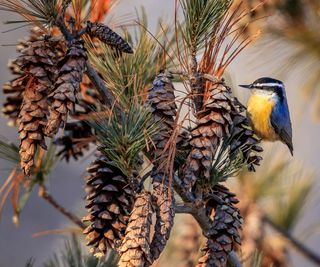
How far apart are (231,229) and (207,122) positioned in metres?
0.14

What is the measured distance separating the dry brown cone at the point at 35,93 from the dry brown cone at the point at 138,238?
123 millimetres

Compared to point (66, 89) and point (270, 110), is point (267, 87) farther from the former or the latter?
point (66, 89)

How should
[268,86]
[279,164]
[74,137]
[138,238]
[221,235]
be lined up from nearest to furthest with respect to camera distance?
[138,238] → [221,235] → [74,137] → [268,86] → [279,164]

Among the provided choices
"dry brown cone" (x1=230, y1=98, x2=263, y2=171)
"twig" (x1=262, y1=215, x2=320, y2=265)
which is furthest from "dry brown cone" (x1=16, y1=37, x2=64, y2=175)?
"twig" (x1=262, y1=215, x2=320, y2=265)

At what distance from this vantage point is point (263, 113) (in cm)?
152

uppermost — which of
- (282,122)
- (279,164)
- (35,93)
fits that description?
(35,93)

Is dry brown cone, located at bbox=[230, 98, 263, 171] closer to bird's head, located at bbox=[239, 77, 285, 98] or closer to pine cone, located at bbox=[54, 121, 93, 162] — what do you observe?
pine cone, located at bbox=[54, 121, 93, 162]

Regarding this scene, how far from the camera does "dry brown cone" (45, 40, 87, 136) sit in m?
0.80

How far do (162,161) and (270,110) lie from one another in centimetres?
71

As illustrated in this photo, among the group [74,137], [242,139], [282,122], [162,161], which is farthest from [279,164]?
[162,161]

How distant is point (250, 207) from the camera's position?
5.33 ft

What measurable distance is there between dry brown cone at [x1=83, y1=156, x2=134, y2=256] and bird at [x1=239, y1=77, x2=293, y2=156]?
0.62 metres

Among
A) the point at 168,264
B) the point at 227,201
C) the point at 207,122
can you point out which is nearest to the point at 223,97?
the point at 207,122

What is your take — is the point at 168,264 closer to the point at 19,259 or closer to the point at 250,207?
the point at 250,207
